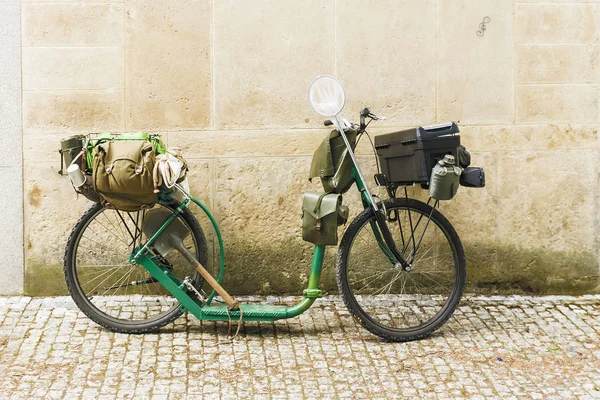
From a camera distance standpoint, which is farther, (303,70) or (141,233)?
(303,70)

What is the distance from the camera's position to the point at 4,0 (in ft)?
20.1

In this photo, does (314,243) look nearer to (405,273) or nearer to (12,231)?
(405,273)

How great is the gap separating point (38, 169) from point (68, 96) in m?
0.56

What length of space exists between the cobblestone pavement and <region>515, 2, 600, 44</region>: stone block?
6.35 ft

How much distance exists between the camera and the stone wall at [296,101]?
6.18 metres

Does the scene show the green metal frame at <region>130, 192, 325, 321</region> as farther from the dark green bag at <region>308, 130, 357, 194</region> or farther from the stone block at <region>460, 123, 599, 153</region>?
the stone block at <region>460, 123, 599, 153</region>

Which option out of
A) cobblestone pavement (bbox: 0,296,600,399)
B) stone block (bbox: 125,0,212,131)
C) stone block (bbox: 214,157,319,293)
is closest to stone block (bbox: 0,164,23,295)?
cobblestone pavement (bbox: 0,296,600,399)

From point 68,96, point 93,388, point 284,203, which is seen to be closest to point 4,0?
point 68,96

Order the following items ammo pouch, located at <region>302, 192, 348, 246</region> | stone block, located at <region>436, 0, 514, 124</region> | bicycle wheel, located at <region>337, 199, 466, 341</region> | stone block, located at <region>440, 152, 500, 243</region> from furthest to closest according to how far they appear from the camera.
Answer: stone block, located at <region>440, 152, 500, 243</region>, stone block, located at <region>436, 0, 514, 124</region>, bicycle wheel, located at <region>337, 199, 466, 341</region>, ammo pouch, located at <region>302, 192, 348, 246</region>

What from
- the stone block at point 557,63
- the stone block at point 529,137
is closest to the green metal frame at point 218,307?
the stone block at point 529,137

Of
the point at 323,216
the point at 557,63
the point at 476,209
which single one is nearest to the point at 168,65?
the point at 323,216

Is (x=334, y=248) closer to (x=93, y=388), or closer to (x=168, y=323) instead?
(x=168, y=323)

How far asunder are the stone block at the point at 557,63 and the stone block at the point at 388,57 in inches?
26.3

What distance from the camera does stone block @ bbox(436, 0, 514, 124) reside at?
6293 millimetres
